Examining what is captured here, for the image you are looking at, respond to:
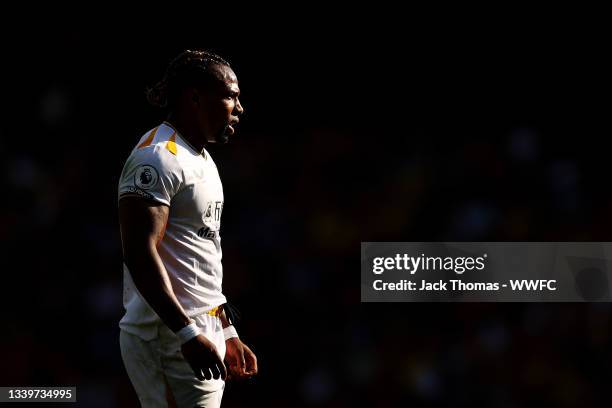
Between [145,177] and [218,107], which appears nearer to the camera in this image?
[145,177]

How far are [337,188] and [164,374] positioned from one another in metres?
5.43

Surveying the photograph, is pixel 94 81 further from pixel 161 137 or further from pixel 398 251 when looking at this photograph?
pixel 161 137

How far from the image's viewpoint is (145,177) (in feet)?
9.23

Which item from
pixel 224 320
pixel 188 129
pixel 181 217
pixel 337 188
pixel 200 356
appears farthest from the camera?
pixel 337 188

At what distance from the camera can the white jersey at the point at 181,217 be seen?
285cm

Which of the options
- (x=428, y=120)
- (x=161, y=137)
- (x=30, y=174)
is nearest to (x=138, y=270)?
(x=161, y=137)

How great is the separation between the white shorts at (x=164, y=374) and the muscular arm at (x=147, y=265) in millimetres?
224

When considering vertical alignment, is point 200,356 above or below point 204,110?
below

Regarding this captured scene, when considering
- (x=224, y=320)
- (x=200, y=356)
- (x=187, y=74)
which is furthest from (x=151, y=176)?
(x=224, y=320)

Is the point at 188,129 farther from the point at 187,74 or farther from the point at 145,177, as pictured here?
A: the point at 145,177

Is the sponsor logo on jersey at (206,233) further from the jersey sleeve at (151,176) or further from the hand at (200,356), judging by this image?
the hand at (200,356)

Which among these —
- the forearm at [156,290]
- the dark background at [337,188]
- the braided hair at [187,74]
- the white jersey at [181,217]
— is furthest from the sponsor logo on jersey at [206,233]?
the dark background at [337,188]

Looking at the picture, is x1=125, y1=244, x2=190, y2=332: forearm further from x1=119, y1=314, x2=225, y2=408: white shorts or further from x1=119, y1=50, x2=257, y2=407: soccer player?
x1=119, y1=314, x2=225, y2=408: white shorts

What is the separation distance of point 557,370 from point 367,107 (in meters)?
2.90
